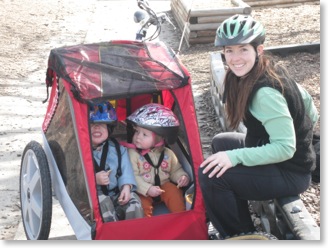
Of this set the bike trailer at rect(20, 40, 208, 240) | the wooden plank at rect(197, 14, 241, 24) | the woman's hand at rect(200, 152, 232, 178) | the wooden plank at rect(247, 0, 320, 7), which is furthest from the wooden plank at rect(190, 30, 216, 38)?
the woman's hand at rect(200, 152, 232, 178)

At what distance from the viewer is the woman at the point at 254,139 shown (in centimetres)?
363

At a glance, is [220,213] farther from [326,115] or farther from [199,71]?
[199,71]

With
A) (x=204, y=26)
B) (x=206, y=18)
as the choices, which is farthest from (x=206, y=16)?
(x=204, y=26)

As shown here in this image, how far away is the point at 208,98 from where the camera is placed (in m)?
7.00

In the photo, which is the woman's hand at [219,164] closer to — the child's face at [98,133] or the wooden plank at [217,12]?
the child's face at [98,133]

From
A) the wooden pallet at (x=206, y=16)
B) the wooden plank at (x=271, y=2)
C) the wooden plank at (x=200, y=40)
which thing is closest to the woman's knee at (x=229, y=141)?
the wooden pallet at (x=206, y=16)

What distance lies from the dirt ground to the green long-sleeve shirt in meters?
0.76

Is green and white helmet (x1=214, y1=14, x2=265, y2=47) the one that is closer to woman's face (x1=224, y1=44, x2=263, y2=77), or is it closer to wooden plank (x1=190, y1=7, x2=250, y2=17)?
woman's face (x1=224, y1=44, x2=263, y2=77)

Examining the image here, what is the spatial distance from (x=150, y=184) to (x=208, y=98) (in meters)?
2.84

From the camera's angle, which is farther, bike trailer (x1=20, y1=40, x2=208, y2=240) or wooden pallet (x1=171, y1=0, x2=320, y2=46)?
wooden pallet (x1=171, y1=0, x2=320, y2=46)

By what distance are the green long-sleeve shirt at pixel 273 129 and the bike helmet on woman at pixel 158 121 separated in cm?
65

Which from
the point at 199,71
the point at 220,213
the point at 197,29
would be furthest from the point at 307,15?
the point at 220,213

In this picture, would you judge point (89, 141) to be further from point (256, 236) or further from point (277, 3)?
point (277, 3)

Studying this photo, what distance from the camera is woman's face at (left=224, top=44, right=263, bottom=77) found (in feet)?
12.4
